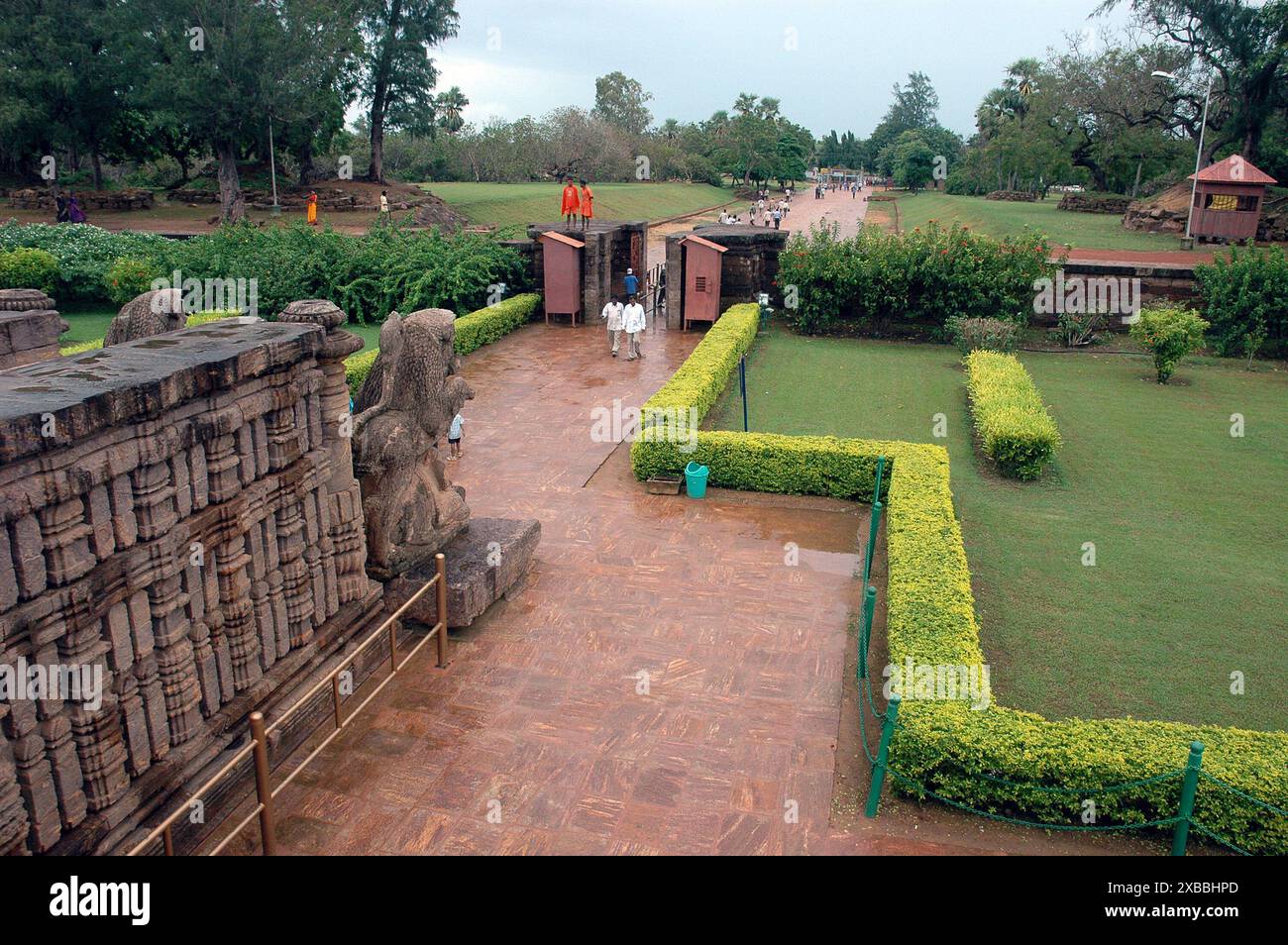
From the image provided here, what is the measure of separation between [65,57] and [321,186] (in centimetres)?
937

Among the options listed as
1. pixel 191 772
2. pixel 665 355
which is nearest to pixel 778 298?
pixel 665 355

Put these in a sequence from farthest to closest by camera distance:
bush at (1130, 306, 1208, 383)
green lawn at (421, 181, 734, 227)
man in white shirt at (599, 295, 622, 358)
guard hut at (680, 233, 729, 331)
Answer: green lawn at (421, 181, 734, 227), guard hut at (680, 233, 729, 331), man in white shirt at (599, 295, 622, 358), bush at (1130, 306, 1208, 383)

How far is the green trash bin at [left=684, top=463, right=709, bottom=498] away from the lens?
1020 centimetres

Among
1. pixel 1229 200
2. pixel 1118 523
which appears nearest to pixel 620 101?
pixel 1229 200

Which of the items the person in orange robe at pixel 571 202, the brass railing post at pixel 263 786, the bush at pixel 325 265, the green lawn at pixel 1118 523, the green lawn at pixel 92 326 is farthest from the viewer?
the person in orange robe at pixel 571 202

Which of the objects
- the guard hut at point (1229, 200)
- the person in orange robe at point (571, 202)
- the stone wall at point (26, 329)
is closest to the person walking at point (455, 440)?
the stone wall at point (26, 329)

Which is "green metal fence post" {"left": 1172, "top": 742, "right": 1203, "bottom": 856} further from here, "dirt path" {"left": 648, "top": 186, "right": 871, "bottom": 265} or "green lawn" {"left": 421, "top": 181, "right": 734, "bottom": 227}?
"green lawn" {"left": 421, "top": 181, "right": 734, "bottom": 227}

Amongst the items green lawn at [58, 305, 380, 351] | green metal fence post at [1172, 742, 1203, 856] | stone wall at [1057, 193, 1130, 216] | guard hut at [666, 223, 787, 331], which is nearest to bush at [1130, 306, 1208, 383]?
guard hut at [666, 223, 787, 331]

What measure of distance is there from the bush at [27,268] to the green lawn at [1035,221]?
61.9ft

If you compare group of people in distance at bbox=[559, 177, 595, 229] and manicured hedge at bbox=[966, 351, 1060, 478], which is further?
group of people in distance at bbox=[559, 177, 595, 229]

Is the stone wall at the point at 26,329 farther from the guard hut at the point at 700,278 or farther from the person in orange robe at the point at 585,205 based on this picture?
the person in orange robe at the point at 585,205

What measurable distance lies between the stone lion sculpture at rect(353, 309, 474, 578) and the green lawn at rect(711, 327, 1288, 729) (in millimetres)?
4687

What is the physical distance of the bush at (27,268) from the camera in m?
19.1
